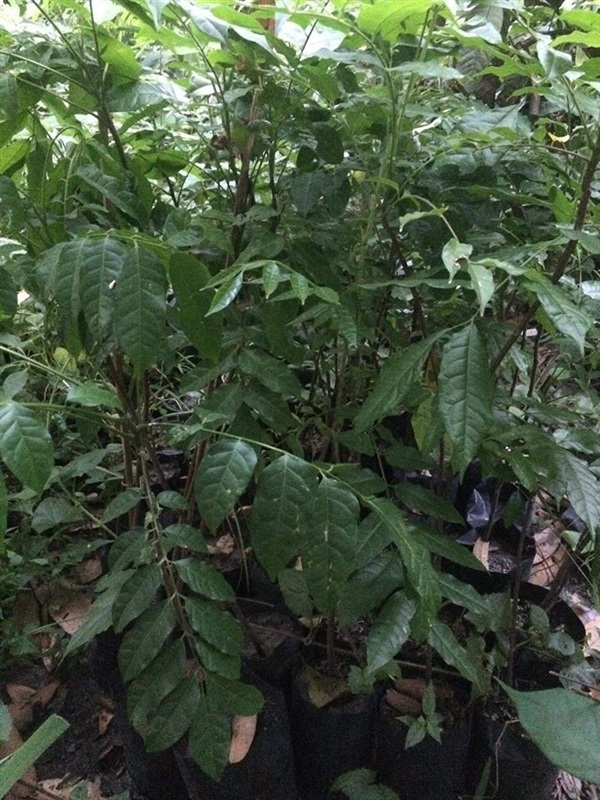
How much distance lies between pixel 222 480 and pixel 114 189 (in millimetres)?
402

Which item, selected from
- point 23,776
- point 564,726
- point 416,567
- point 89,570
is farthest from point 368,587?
point 89,570

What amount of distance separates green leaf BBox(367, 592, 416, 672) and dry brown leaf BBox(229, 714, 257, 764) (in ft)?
1.16

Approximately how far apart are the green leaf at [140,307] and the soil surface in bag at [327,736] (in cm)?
82

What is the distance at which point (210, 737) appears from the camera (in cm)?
90

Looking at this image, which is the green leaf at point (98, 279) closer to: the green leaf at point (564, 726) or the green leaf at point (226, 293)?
the green leaf at point (226, 293)

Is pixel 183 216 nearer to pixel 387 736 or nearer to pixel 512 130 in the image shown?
pixel 512 130

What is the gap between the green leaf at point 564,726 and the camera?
0.75 metres

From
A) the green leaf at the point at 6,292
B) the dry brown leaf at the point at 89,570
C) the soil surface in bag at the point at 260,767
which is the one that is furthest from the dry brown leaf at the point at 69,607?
the green leaf at the point at 6,292

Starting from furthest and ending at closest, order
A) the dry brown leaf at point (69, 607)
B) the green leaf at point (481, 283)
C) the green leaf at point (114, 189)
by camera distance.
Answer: the dry brown leaf at point (69, 607)
the green leaf at point (114, 189)
the green leaf at point (481, 283)

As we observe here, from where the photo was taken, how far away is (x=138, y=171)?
92cm

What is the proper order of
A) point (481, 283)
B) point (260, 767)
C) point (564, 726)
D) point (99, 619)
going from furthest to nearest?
point (260, 767), point (99, 619), point (564, 726), point (481, 283)

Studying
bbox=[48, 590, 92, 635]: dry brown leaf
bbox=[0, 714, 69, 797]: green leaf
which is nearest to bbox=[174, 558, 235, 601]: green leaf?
bbox=[0, 714, 69, 797]: green leaf

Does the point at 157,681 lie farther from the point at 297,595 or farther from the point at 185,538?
the point at 297,595

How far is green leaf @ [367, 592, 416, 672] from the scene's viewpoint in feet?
2.74
